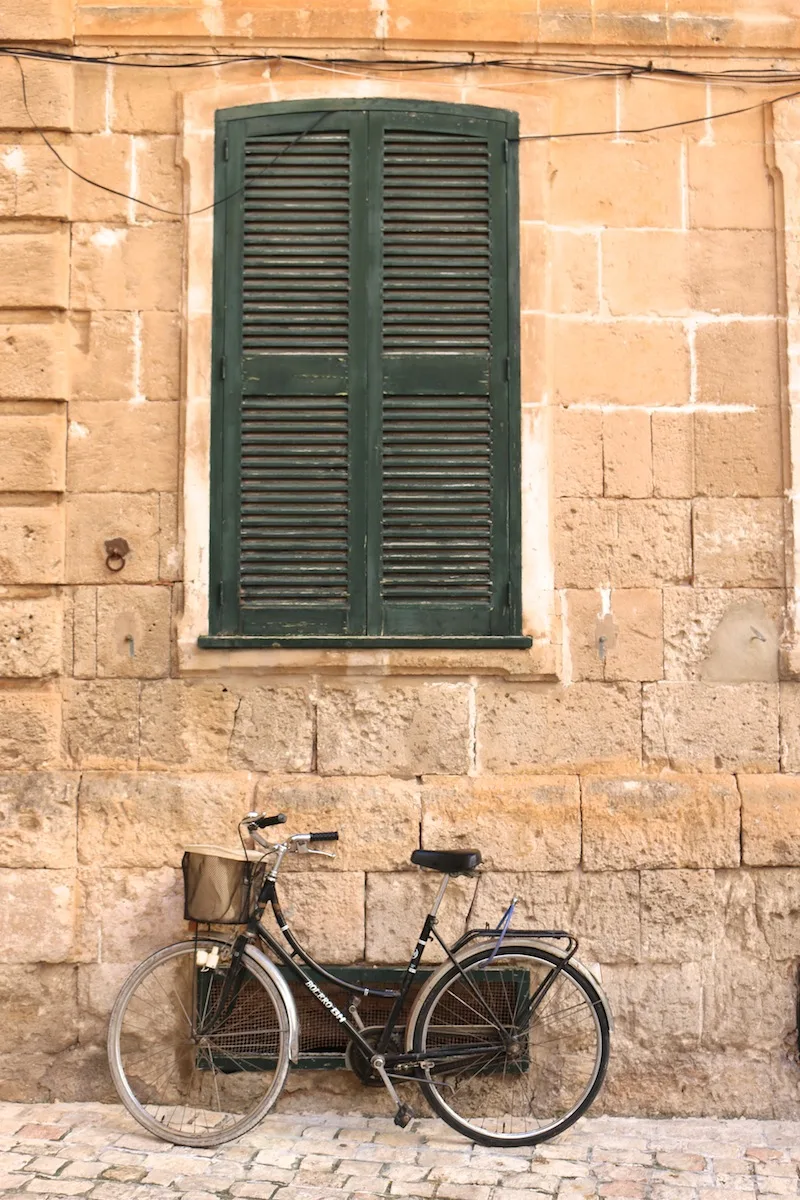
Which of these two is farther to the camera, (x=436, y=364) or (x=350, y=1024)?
(x=436, y=364)

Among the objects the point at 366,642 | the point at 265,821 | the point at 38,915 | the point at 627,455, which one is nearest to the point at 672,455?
the point at 627,455

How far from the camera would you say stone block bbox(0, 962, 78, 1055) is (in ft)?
16.4

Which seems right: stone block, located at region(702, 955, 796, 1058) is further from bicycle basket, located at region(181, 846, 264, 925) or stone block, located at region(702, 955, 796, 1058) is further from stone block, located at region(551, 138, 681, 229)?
stone block, located at region(551, 138, 681, 229)

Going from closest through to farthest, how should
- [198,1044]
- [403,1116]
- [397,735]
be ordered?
[403,1116], [198,1044], [397,735]

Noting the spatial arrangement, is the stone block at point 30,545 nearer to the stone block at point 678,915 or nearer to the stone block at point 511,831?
the stone block at point 511,831

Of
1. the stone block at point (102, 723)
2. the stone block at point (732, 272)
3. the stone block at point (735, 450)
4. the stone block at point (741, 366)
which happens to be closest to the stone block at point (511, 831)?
the stone block at point (102, 723)

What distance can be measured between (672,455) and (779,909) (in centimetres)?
193

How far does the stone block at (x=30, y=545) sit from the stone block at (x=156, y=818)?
923 mm

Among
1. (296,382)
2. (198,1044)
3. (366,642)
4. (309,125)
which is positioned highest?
(309,125)

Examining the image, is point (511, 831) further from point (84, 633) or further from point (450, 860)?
point (84, 633)

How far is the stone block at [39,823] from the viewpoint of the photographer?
16.6 feet

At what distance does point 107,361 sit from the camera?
5.23m

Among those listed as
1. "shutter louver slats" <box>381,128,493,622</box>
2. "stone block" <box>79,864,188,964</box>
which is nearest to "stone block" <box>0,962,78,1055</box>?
"stone block" <box>79,864,188,964</box>

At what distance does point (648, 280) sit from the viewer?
5.26m
